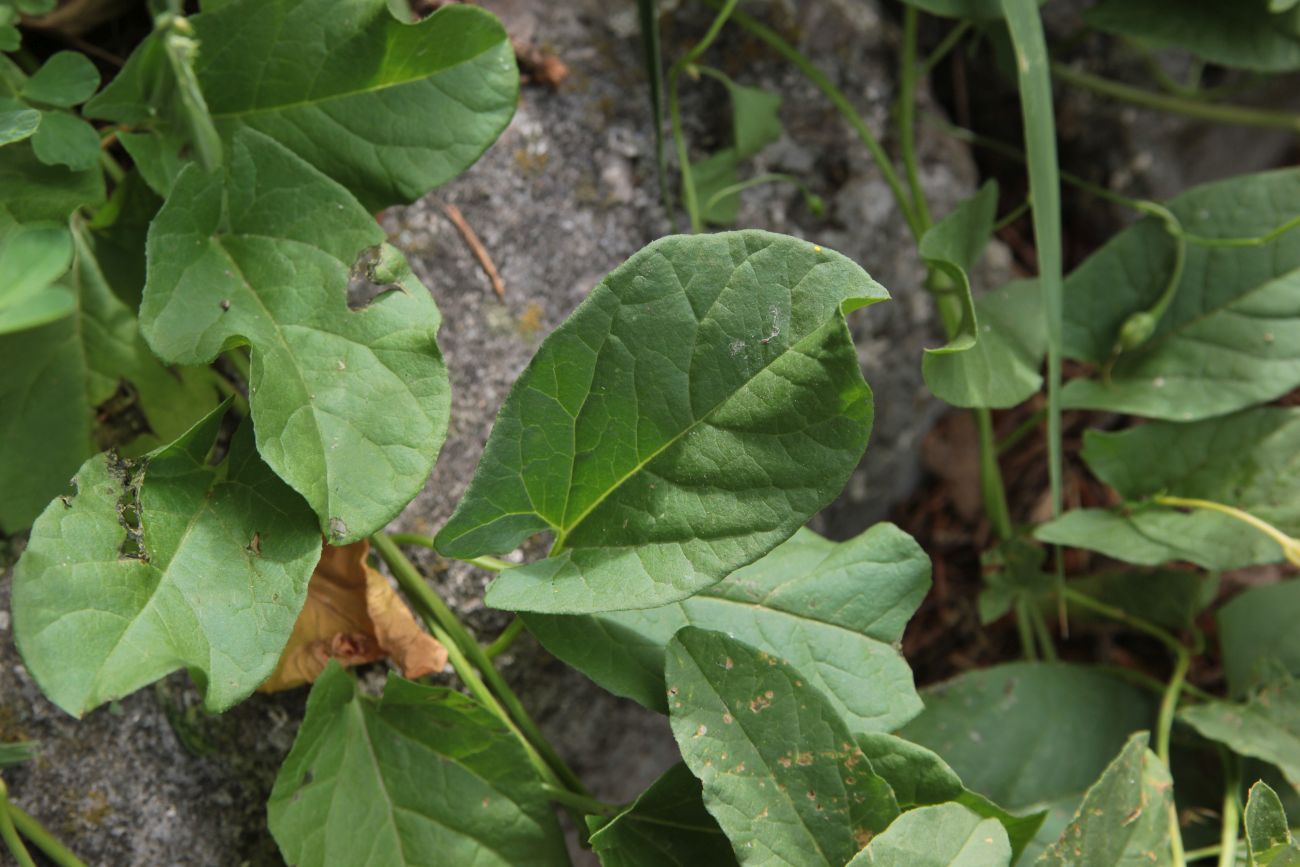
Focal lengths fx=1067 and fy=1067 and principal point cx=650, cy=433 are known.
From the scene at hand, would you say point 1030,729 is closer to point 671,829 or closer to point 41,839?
point 671,829

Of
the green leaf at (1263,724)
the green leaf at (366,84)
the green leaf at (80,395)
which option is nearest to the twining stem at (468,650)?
the green leaf at (80,395)

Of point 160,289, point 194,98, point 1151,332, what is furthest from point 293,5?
point 1151,332

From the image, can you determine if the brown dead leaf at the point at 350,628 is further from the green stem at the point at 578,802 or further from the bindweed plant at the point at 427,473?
the green stem at the point at 578,802

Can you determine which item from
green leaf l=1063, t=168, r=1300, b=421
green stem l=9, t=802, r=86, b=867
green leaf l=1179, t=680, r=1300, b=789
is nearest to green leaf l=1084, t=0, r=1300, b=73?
green leaf l=1063, t=168, r=1300, b=421

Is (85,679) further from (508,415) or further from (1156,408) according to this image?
(1156,408)

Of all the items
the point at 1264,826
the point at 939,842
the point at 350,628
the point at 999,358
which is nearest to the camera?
the point at 939,842

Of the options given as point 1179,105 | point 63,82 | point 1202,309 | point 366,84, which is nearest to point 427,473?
point 366,84
